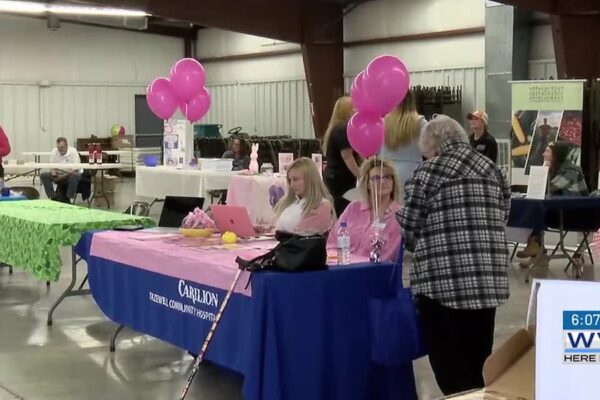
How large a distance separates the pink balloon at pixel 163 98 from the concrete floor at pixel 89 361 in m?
2.99

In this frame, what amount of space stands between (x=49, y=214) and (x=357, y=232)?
7.82ft

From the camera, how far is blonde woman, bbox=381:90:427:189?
210 inches

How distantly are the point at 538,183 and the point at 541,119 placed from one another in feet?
6.43

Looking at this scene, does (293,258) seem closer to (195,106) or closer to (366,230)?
(366,230)

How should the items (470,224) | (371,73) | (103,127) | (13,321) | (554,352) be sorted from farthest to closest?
(103,127) < (13,321) < (371,73) < (470,224) < (554,352)

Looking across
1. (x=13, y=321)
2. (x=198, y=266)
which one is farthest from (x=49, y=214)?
(x=198, y=266)

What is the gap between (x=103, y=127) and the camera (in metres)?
20.1

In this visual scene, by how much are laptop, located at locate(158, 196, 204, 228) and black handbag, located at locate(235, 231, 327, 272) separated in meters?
1.83

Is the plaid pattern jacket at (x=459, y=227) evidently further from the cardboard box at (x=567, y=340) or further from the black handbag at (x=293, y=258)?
the cardboard box at (x=567, y=340)

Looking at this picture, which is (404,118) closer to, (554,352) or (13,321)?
(13,321)

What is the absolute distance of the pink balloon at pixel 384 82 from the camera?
172 inches

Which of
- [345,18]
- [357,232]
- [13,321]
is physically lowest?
[13,321]

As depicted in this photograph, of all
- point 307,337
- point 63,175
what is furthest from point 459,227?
point 63,175

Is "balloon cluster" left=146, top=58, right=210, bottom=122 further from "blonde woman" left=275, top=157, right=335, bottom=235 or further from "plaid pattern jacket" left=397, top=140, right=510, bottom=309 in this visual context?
"plaid pattern jacket" left=397, top=140, right=510, bottom=309
